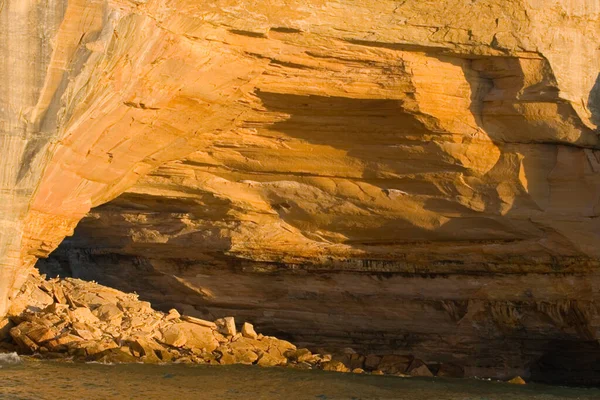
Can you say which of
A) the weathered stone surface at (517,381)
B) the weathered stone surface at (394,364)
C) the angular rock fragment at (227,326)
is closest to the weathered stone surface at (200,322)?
the angular rock fragment at (227,326)

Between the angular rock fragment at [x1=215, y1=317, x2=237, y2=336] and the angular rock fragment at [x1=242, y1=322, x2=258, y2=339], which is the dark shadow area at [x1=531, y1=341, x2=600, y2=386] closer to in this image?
the angular rock fragment at [x1=242, y1=322, x2=258, y2=339]

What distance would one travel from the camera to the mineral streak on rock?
43.2 ft

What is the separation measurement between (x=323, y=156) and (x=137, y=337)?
413 cm

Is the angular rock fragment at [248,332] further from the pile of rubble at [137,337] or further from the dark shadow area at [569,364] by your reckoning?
the dark shadow area at [569,364]

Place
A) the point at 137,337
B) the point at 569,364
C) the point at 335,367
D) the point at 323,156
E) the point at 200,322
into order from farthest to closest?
the point at 569,364
the point at 335,367
the point at 200,322
the point at 323,156
the point at 137,337

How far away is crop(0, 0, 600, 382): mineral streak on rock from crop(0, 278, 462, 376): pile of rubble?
495mm

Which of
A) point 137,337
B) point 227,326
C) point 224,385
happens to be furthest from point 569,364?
point 137,337

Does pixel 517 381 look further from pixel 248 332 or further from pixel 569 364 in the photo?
pixel 248 332

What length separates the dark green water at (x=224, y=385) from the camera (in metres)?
12.1

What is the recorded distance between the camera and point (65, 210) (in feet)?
47.5

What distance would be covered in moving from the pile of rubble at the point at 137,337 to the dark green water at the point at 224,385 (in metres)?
0.57

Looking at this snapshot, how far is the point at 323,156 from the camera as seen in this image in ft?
52.9

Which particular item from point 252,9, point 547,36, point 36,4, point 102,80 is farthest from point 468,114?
point 36,4

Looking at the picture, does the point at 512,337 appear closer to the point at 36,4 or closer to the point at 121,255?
the point at 121,255
